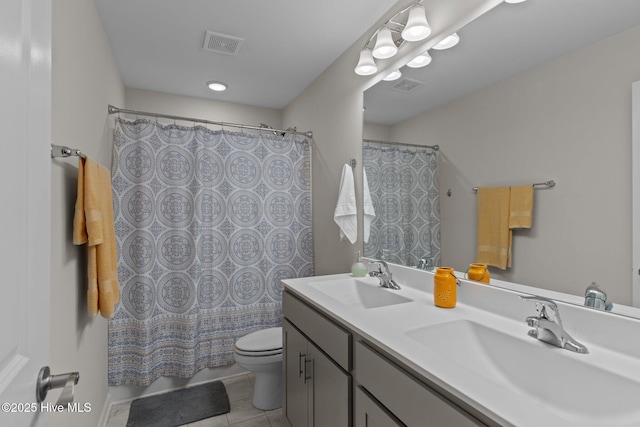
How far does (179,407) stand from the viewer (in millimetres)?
2055

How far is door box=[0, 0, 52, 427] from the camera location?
0.50 metres

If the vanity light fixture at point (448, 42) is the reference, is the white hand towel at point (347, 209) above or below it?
below

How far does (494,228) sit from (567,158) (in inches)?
14.0

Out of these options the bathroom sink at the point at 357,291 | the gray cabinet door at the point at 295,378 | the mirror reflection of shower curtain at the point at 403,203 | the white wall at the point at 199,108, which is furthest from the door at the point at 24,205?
the white wall at the point at 199,108

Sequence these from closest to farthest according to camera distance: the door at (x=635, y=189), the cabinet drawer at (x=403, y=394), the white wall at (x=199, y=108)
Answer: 1. the cabinet drawer at (x=403, y=394)
2. the door at (x=635, y=189)
3. the white wall at (x=199, y=108)

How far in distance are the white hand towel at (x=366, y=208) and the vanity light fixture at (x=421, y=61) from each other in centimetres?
66

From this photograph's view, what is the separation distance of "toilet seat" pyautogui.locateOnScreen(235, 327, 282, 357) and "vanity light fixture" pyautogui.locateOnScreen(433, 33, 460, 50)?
6.23 ft

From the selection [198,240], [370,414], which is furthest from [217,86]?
[370,414]

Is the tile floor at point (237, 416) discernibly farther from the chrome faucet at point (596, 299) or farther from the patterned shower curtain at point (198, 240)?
the chrome faucet at point (596, 299)

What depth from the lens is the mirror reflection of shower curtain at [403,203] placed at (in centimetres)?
157

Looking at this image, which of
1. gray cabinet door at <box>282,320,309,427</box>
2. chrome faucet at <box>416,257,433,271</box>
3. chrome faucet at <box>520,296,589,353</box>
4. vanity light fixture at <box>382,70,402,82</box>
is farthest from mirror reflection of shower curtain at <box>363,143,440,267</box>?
gray cabinet door at <box>282,320,309,427</box>

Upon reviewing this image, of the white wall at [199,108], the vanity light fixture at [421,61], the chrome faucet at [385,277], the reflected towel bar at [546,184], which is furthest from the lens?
the white wall at [199,108]

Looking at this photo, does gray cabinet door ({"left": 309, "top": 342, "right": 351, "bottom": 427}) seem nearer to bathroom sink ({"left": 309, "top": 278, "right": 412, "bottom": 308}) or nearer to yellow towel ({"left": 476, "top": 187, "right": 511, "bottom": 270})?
bathroom sink ({"left": 309, "top": 278, "right": 412, "bottom": 308})

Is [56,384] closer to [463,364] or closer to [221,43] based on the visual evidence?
[463,364]
